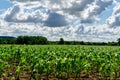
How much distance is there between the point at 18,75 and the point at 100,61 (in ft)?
19.7

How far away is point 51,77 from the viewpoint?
62.0 ft

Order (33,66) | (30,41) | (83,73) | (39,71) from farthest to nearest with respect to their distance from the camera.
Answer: (30,41), (83,73), (33,66), (39,71)

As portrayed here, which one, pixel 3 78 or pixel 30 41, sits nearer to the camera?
pixel 3 78

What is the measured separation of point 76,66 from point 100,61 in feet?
10.1

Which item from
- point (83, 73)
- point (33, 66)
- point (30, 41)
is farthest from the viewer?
point (30, 41)

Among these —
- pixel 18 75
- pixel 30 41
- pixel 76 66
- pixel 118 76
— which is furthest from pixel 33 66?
pixel 30 41

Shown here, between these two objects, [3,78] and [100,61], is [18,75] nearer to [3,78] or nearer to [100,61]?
[3,78]

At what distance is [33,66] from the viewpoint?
60.5 feet

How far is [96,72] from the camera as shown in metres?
21.4

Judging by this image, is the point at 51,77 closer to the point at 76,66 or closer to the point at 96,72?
the point at 76,66

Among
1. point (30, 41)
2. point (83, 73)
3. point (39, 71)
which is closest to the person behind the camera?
point (39, 71)

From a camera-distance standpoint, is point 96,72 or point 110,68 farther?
point 96,72

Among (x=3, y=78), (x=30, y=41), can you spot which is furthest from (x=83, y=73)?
(x=30, y=41)

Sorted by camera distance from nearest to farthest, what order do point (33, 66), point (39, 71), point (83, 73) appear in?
point (39, 71), point (33, 66), point (83, 73)
